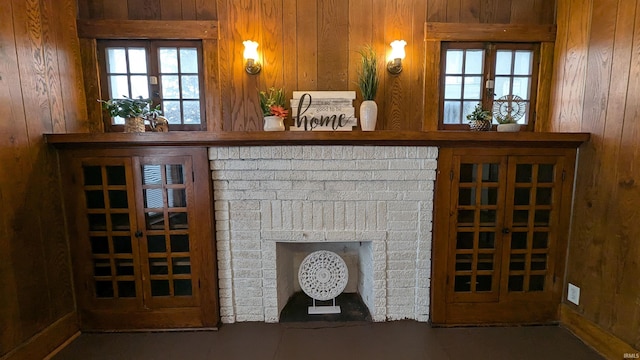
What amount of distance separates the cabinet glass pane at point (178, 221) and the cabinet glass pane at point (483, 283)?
6.92 feet

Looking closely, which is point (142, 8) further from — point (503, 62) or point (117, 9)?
point (503, 62)

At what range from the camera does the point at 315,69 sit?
2.29 m

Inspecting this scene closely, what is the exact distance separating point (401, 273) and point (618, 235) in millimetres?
1295

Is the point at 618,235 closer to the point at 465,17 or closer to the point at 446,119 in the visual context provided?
the point at 446,119

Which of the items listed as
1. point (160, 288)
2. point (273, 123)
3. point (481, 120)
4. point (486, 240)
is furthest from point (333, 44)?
point (160, 288)

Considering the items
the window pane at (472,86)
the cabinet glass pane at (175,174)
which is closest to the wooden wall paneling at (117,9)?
the cabinet glass pane at (175,174)

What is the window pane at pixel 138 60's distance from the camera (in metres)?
2.26

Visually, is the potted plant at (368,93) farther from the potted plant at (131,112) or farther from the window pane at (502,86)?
the potted plant at (131,112)

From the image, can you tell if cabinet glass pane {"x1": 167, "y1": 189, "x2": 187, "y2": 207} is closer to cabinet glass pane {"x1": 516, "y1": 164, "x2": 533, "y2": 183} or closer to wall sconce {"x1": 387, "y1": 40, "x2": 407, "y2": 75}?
wall sconce {"x1": 387, "y1": 40, "x2": 407, "y2": 75}

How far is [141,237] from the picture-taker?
6.41ft

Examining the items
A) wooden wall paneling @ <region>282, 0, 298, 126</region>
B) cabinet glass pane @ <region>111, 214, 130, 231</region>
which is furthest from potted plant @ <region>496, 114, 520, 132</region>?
cabinet glass pane @ <region>111, 214, 130, 231</region>

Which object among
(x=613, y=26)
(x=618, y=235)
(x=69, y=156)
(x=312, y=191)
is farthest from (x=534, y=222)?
(x=69, y=156)

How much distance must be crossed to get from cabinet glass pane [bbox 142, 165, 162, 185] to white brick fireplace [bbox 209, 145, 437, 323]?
36 cm

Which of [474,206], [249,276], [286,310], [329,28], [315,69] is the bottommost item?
[286,310]
